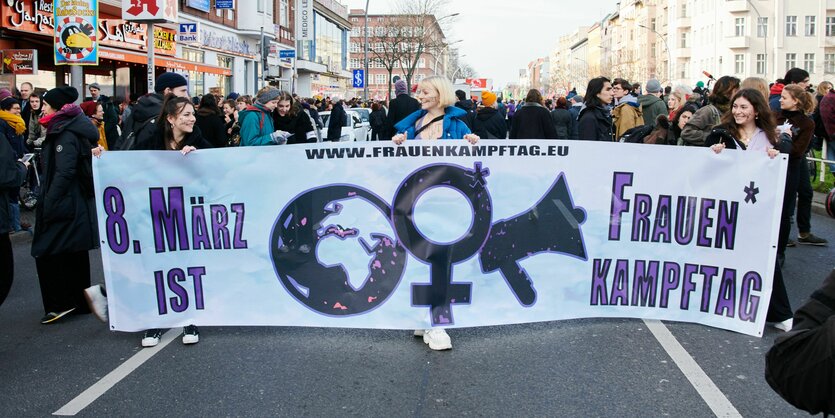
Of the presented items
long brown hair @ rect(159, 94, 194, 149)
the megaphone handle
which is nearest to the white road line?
the megaphone handle

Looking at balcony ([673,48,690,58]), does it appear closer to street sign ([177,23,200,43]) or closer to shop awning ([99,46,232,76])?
shop awning ([99,46,232,76])

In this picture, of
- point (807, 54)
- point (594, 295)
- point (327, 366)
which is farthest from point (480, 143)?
point (807, 54)

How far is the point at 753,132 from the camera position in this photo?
6367 millimetres

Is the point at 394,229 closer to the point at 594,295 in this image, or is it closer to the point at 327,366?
the point at 327,366

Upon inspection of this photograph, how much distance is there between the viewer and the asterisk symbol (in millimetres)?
5820

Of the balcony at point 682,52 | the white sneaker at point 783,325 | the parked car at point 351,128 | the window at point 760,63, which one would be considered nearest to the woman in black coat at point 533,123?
the white sneaker at point 783,325

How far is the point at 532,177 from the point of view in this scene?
19.2 feet

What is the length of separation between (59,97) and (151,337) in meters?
2.03

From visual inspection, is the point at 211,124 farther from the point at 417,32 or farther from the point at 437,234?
the point at 417,32

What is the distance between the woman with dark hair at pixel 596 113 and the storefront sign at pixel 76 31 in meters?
8.08

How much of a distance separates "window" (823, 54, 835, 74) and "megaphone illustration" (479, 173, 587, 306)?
259 feet

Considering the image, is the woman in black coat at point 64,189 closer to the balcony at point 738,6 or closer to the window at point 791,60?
the balcony at point 738,6

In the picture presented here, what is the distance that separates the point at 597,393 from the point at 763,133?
106 inches

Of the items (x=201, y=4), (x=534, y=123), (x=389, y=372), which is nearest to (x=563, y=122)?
(x=534, y=123)
